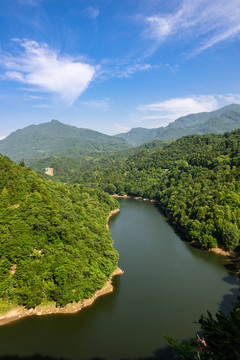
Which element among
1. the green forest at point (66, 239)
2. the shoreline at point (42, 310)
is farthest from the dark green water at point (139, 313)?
the green forest at point (66, 239)

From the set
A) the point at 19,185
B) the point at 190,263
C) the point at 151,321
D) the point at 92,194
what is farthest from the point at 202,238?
the point at 92,194

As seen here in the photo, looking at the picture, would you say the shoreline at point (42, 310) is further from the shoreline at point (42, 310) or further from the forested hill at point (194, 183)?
the forested hill at point (194, 183)

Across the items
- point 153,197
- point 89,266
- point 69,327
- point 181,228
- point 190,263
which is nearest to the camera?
point 69,327

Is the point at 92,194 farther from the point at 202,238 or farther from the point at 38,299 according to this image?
the point at 38,299

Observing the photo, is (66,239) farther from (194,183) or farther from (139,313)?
(194,183)

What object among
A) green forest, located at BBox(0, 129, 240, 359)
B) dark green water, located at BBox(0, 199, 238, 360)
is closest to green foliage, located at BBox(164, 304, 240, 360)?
green forest, located at BBox(0, 129, 240, 359)
